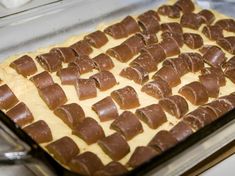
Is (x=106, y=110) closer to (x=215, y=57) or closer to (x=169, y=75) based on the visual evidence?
(x=169, y=75)

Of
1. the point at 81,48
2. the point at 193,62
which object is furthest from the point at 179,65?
the point at 81,48

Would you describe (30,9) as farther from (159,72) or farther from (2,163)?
(2,163)

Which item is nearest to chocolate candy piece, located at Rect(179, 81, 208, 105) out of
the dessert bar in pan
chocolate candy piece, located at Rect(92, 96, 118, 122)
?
the dessert bar in pan

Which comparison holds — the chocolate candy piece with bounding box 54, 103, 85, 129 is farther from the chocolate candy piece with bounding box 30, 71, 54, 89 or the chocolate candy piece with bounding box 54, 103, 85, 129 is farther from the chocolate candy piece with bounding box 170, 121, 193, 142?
the chocolate candy piece with bounding box 170, 121, 193, 142

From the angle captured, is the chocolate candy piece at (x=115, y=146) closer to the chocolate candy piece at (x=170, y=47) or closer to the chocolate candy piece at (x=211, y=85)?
the chocolate candy piece at (x=211, y=85)

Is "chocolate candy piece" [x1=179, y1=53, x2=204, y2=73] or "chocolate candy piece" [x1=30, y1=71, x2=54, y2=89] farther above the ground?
"chocolate candy piece" [x1=30, y1=71, x2=54, y2=89]

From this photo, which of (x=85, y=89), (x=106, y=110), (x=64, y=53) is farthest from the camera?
(x=64, y=53)

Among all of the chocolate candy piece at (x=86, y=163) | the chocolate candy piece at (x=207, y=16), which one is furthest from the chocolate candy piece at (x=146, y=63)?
the chocolate candy piece at (x=86, y=163)

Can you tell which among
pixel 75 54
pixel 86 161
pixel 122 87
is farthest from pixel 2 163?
pixel 75 54
